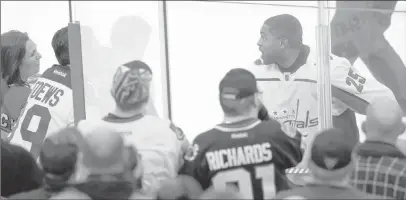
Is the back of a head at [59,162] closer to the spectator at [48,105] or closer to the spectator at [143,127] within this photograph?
the spectator at [143,127]

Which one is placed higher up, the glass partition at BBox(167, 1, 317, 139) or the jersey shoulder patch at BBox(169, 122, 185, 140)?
the glass partition at BBox(167, 1, 317, 139)

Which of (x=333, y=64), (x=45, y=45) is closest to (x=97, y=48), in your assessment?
(x=333, y=64)

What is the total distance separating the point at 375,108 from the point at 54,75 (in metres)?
2.04

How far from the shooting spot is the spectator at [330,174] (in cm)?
493

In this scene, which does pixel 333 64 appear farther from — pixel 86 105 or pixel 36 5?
pixel 36 5

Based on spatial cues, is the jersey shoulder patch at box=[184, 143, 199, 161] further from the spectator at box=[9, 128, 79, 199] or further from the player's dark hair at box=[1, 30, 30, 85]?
the player's dark hair at box=[1, 30, 30, 85]

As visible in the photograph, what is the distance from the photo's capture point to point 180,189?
5.12 m

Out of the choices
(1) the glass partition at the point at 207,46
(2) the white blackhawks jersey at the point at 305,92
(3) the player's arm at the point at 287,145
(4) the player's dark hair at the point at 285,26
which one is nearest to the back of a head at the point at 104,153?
(3) the player's arm at the point at 287,145

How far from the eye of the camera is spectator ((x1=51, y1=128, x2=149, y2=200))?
490 cm

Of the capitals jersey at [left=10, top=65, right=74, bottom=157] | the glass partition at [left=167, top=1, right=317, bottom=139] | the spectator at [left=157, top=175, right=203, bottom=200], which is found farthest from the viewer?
the capitals jersey at [left=10, top=65, right=74, bottom=157]

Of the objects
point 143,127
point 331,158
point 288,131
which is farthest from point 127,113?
point 331,158

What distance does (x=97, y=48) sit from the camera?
19.1 feet

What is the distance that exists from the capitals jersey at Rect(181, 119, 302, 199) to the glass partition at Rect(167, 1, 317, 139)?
495mm

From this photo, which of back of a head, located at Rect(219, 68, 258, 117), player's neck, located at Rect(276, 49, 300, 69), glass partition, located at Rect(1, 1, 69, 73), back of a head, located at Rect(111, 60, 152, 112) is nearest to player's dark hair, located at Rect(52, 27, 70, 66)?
back of a head, located at Rect(111, 60, 152, 112)
